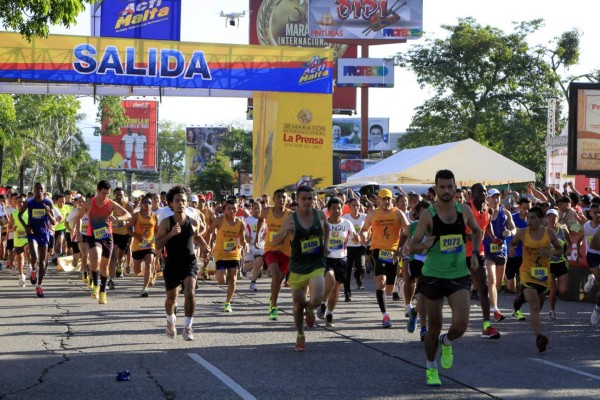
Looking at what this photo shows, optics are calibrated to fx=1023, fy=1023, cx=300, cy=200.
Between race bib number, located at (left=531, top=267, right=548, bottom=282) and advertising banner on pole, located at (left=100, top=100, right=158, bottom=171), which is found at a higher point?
advertising banner on pole, located at (left=100, top=100, right=158, bottom=171)

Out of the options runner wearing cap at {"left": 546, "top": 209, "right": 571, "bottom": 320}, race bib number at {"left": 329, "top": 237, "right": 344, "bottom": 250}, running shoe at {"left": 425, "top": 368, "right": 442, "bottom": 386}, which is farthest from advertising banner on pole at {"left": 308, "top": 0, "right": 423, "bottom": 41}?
running shoe at {"left": 425, "top": 368, "right": 442, "bottom": 386}

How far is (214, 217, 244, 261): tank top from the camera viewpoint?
1538 centimetres

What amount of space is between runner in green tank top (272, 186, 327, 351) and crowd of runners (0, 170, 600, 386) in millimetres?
11

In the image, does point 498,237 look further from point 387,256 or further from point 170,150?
point 170,150

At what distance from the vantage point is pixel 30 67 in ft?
100

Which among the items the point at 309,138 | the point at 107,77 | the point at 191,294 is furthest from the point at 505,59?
the point at 191,294

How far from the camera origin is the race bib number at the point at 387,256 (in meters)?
14.0

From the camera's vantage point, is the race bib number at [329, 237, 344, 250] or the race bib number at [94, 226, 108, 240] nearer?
the race bib number at [329, 237, 344, 250]

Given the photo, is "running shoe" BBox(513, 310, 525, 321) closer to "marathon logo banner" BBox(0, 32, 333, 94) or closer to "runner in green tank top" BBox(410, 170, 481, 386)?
"runner in green tank top" BBox(410, 170, 481, 386)

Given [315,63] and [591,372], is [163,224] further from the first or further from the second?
[315,63]

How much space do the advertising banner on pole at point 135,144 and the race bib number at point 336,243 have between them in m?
92.9

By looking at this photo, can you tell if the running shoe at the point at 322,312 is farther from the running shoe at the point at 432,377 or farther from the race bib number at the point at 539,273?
the running shoe at the point at 432,377

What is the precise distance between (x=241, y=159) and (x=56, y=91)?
2665 inches

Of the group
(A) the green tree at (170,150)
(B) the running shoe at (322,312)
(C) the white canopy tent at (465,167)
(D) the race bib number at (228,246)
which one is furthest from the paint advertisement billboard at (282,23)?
(A) the green tree at (170,150)
